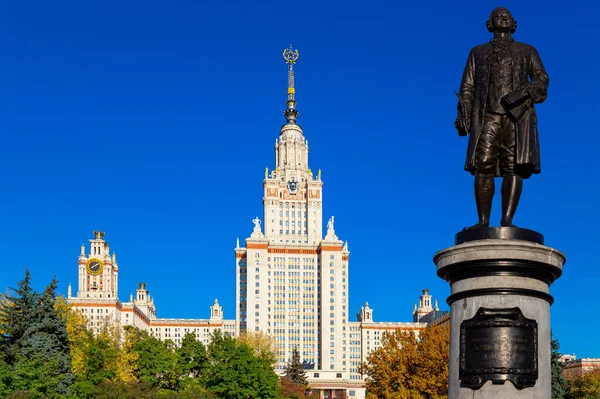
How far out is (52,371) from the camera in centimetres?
6259

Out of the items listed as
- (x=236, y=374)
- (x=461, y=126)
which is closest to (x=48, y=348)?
(x=236, y=374)

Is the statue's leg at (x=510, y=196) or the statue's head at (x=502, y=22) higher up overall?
the statue's head at (x=502, y=22)

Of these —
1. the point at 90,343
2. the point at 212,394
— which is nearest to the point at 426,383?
the point at 212,394

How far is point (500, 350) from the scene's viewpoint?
587 inches

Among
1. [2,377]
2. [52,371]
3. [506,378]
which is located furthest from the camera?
[52,371]

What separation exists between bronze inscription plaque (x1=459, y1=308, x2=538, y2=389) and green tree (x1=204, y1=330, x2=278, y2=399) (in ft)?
207

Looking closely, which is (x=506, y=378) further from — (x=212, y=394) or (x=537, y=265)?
(x=212, y=394)

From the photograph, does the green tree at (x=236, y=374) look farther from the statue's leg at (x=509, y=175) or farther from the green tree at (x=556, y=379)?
the statue's leg at (x=509, y=175)

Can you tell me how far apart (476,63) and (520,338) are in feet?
16.7

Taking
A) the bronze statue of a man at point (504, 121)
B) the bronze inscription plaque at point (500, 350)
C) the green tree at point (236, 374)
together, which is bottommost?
the green tree at point (236, 374)

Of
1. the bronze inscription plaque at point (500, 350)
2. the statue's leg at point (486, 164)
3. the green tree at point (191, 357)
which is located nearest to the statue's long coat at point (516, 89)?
the statue's leg at point (486, 164)

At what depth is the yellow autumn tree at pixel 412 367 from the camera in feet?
178

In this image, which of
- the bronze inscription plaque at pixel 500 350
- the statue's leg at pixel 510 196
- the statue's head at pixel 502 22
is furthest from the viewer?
the statue's head at pixel 502 22

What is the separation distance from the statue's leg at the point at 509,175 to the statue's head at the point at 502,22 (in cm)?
174
